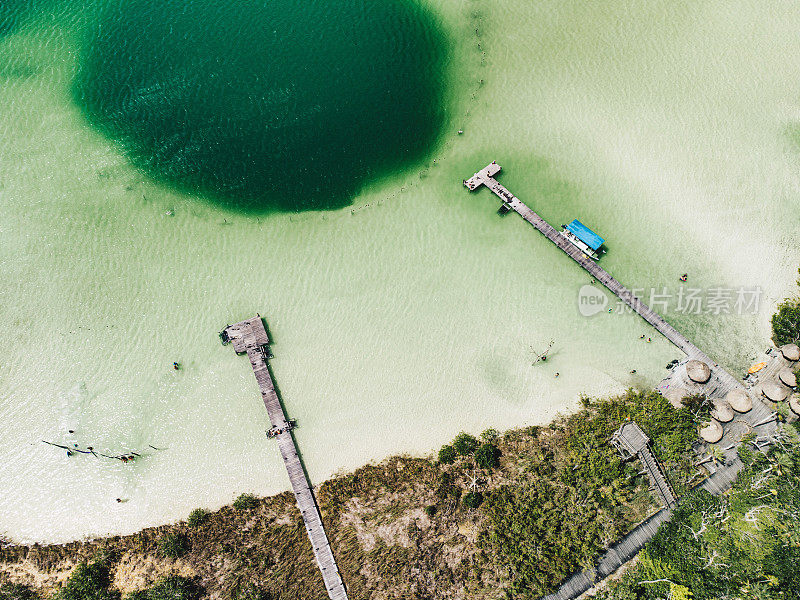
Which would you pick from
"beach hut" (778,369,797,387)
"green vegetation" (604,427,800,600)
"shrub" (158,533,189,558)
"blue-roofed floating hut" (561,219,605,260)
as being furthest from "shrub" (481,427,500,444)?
"shrub" (158,533,189,558)

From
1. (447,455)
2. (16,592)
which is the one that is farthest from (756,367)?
(16,592)

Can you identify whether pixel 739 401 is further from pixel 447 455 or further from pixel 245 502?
pixel 245 502

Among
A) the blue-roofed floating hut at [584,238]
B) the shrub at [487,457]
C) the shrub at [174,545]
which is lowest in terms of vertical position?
the shrub at [487,457]

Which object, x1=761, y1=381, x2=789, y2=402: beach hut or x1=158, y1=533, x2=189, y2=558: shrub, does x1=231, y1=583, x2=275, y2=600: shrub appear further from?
x1=761, y1=381, x2=789, y2=402: beach hut

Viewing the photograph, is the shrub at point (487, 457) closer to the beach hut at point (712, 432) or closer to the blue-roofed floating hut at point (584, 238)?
the beach hut at point (712, 432)

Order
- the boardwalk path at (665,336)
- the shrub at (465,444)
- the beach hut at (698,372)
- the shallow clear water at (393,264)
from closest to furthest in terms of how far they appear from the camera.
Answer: the boardwalk path at (665,336) < the shrub at (465,444) < the beach hut at (698,372) < the shallow clear water at (393,264)

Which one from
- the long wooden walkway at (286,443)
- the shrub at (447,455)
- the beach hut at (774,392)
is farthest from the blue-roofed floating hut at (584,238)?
the long wooden walkway at (286,443)
